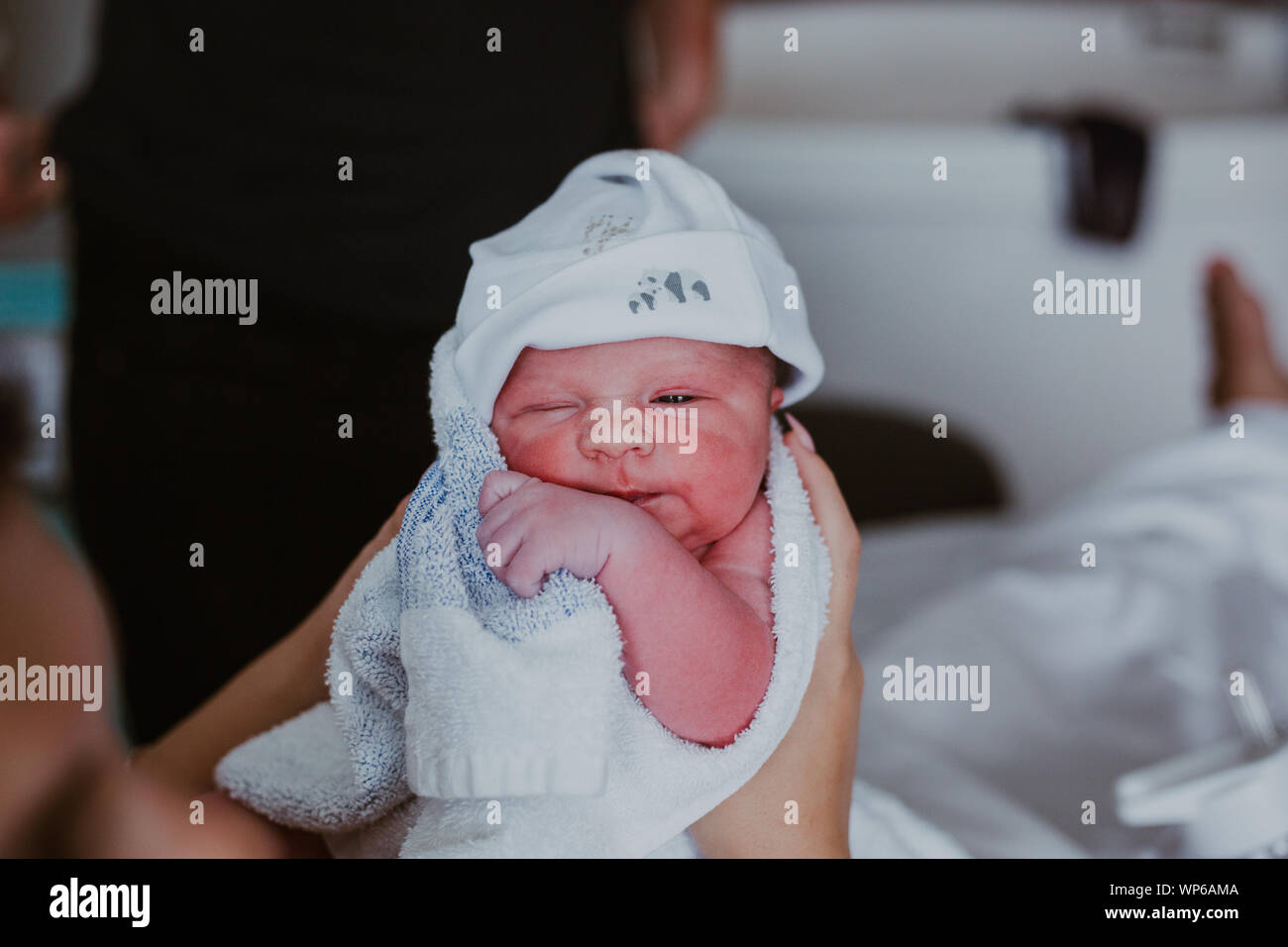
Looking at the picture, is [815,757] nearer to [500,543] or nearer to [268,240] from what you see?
[500,543]

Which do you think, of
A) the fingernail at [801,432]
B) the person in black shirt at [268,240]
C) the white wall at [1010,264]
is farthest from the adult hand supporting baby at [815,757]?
the white wall at [1010,264]

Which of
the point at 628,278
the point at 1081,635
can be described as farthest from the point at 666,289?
the point at 1081,635

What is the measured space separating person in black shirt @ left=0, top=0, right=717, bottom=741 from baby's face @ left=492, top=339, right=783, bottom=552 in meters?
0.07

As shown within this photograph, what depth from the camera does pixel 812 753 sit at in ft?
1.16

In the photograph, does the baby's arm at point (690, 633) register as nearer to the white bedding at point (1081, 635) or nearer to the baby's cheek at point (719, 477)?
the baby's cheek at point (719, 477)

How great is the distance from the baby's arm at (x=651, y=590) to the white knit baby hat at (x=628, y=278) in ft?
0.13

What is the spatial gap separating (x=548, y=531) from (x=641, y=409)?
5 cm

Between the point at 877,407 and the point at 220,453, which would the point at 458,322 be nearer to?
the point at 220,453

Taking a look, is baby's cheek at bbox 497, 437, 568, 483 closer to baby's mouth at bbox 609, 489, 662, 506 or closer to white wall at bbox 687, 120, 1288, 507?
baby's mouth at bbox 609, 489, 662, 506

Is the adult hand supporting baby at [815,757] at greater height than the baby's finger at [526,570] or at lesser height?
lesser

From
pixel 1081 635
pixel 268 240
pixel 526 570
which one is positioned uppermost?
pixel 268 240

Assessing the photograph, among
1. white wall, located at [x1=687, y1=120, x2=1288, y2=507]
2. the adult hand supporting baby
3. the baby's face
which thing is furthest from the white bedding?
the baby's face

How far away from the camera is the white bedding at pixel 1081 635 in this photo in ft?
1.82

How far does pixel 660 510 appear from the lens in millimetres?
323
